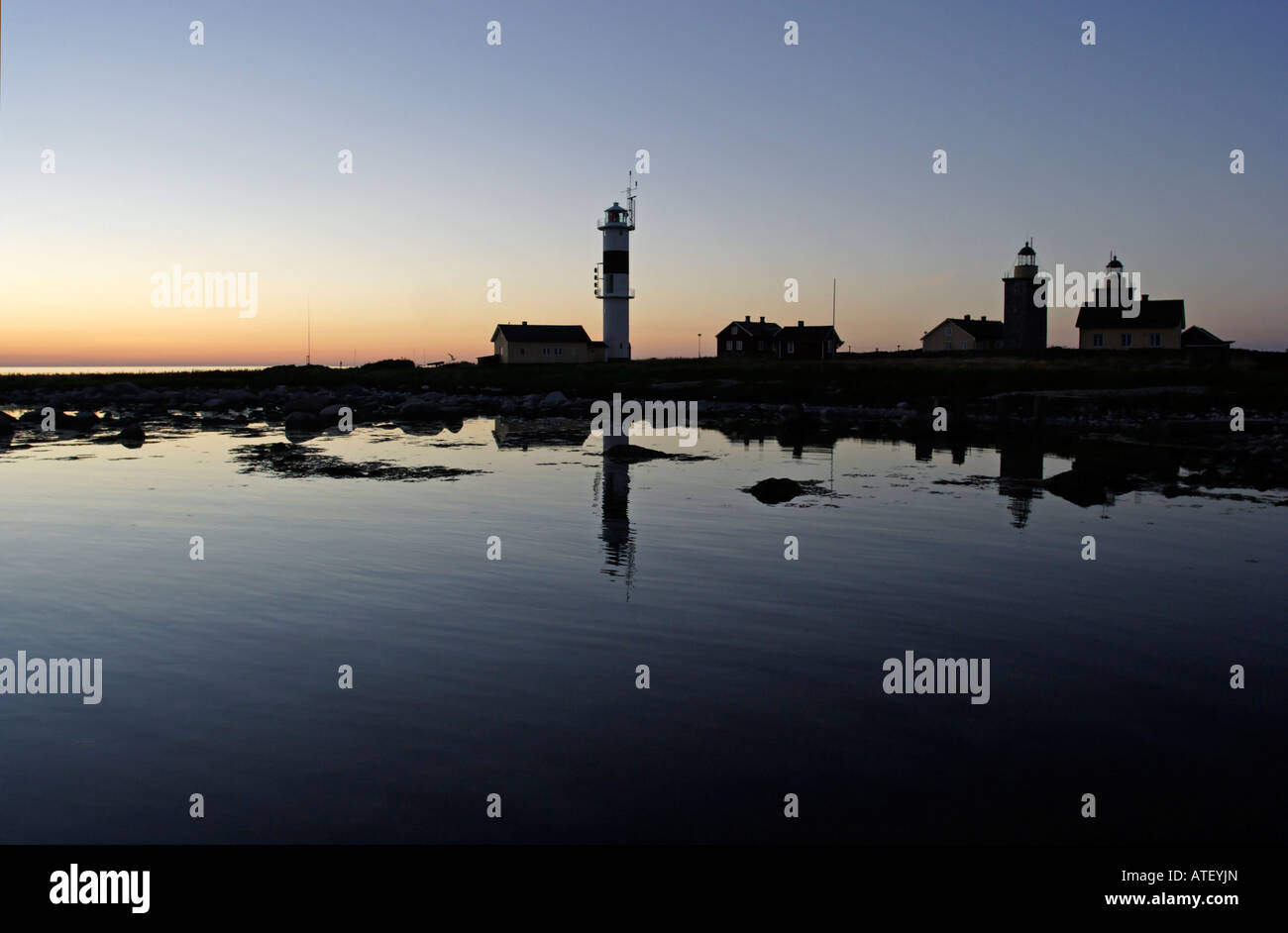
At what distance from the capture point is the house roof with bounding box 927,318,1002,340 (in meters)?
89.3

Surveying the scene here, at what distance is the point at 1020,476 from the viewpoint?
77.1 feet

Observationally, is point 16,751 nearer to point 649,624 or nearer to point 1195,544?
point 649,624

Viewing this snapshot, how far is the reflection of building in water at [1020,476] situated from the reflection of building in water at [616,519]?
6.76 m

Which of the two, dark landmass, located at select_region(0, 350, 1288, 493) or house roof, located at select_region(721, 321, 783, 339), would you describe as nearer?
dark landmass, located at select_region(0, 350, 1288, 493)

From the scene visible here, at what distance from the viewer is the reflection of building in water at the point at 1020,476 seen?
733 inches

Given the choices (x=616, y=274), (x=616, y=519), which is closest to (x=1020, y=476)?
(x=616, y=519)

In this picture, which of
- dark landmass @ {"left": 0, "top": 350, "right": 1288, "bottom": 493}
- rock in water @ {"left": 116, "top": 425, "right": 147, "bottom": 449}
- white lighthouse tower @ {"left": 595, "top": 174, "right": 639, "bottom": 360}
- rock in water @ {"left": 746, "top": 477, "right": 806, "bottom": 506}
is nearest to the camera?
rock in water @ {"left": 746, "top": 477, "right": 806, "bottom": 506}

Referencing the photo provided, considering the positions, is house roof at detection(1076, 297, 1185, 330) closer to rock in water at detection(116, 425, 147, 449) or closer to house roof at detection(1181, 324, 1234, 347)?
house roof at detection(1181, 324, 1234, 347)

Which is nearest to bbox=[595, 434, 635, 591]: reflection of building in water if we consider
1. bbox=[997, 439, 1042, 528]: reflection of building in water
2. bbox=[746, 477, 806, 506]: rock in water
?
bbox=[746, 477, 806, 506]: rock in water
